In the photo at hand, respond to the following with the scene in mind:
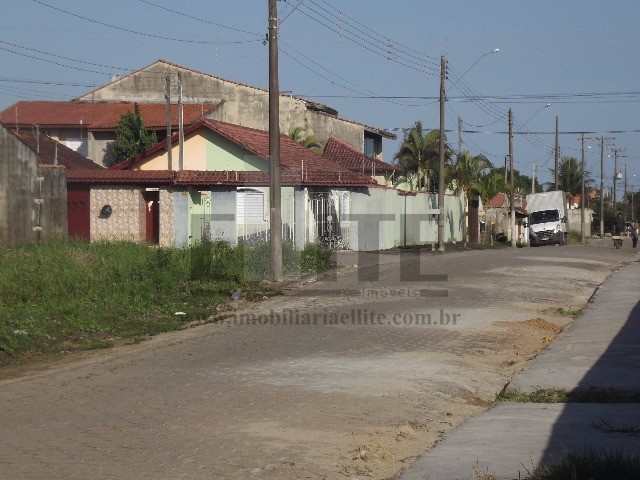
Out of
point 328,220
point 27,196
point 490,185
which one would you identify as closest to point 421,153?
point 490,185

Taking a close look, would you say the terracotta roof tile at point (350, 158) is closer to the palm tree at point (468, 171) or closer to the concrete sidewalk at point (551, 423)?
the palm tree at point (468, 171)

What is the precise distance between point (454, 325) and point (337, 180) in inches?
734

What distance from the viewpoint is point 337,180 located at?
34.4 meters

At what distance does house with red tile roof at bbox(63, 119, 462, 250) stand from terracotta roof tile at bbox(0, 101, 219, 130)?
58.6 feet

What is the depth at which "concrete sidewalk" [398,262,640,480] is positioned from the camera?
23.3 feet

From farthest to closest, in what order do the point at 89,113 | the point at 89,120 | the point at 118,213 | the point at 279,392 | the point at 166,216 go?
the point at 89,113 → the point at 89,120 → the point at 118,213 → the point at 166,216 → the point at 279,392

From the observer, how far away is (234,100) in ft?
185

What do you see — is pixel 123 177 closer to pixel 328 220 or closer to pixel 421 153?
pixel 328 220

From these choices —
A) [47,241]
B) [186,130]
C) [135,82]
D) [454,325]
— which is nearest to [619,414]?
[454,325]

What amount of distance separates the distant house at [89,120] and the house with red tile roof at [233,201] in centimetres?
1832

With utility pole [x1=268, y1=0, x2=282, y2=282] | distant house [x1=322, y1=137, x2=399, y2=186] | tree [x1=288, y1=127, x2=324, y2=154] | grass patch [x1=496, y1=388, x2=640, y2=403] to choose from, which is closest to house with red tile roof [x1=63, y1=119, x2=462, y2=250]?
utility pole [x1=268, y1=0, x2=282, y2=282]

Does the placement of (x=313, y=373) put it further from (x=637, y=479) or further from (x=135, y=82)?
(x=135, y=82)

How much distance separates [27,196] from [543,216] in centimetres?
3771

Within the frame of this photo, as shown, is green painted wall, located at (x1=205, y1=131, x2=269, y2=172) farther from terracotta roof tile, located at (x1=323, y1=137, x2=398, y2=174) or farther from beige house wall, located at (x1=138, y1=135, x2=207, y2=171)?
terracotta roof tile, located at (x1=323, y1=137, x2=398, y2=174)
